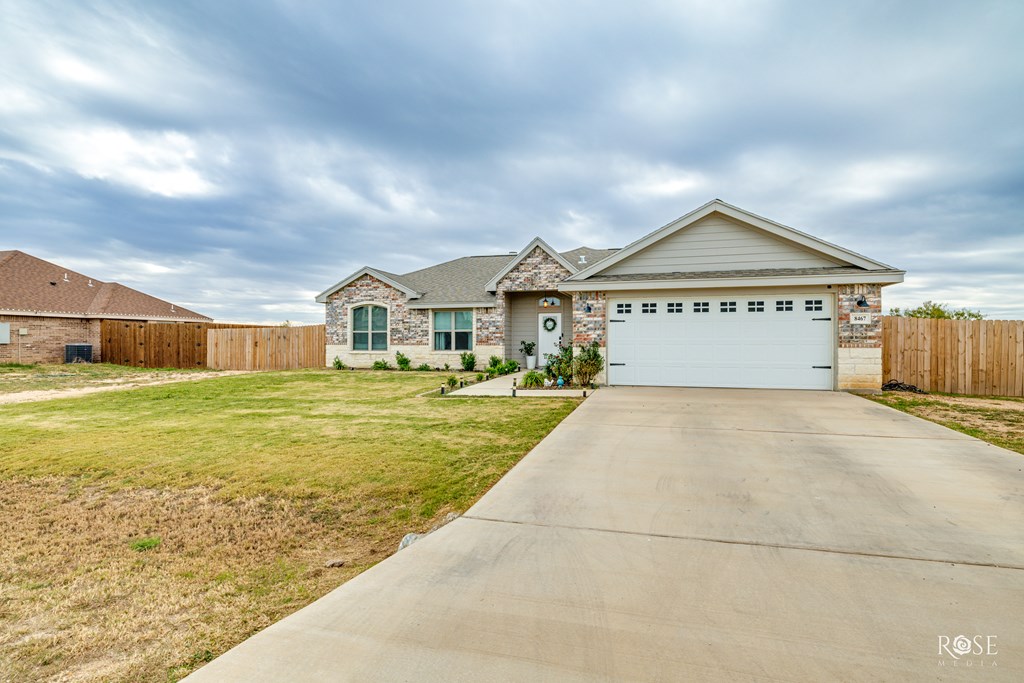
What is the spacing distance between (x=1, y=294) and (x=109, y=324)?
4.18 m

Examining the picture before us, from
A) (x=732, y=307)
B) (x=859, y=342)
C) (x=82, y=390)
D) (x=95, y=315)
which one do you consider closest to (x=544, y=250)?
(x=732, y=307)

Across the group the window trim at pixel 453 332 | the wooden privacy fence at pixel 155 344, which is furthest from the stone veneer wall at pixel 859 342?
the wooden privacy fence at pixel 155 344

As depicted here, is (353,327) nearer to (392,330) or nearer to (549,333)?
(392,330)

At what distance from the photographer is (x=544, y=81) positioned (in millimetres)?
12539

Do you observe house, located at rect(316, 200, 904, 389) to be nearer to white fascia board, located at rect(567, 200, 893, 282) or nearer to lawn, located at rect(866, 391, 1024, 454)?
white fascia board, located at rect(567, 200, 893, 282)

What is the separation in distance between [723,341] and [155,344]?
25657 millimetres

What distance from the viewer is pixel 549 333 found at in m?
18.0

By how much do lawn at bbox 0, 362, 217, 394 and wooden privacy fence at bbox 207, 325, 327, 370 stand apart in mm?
1661

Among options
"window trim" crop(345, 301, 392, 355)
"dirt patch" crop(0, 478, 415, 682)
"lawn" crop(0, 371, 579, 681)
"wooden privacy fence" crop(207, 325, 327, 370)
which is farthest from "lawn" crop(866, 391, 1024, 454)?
"wooden privacy fence" crop(207, 325, 327, 370)

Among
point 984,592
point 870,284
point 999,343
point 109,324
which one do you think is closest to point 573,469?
point 984,592

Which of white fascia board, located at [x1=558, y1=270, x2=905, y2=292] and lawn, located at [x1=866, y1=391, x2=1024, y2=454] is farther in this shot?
white fascia board, located at [x1=558, y1=270, x2=905, y2=292]

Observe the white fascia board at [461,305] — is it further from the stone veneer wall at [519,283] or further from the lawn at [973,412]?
the lawn at [973,412]

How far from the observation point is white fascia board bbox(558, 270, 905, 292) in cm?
1054

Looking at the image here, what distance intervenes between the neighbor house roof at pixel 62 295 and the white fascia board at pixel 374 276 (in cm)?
1516
